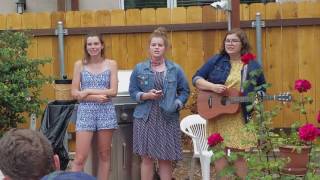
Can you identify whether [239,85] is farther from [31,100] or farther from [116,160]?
[31,100]

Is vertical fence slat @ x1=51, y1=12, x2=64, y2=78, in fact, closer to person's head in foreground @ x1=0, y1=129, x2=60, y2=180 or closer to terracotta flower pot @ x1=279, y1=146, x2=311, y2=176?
terracotta flower pot @ x1=279, y1=146, x2=311, y2=176

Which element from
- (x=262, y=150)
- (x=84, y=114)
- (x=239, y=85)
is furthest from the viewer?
(x=84, y=114)

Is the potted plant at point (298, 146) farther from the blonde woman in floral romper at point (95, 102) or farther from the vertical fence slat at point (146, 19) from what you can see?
the vertical fence slat at point (146, 19)

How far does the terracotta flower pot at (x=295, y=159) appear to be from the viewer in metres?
4.58

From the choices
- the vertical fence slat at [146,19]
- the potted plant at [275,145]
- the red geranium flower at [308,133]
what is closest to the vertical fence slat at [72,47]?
the vertical fence slat at [146,19]

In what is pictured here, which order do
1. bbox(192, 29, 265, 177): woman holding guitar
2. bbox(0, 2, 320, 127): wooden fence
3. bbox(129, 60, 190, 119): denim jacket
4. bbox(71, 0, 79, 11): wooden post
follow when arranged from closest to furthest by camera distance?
bbox(192, 29, 265, 177): woman holding guitar
bbox(129, 60, 190, 119): denim jacket
bbox(0, 2, 320, 127): wooden fence
bbox(71, 0, 79, 11): wooden post

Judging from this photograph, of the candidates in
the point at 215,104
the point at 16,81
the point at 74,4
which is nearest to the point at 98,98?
the point at 215,104

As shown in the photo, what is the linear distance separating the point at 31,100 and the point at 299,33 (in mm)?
3644

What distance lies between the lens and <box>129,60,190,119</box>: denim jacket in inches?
230

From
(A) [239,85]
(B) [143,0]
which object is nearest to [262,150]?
(A) [239,85]

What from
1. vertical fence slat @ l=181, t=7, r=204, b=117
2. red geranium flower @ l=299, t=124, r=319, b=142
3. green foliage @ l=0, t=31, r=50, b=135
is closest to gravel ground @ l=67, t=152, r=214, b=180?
green foliage @ l=0, t=31, r=50, b=135

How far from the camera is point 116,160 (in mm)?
6289

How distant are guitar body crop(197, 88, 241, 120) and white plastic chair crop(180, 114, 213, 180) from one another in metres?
0.79

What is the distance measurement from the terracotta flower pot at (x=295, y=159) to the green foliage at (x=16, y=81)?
3326mm
